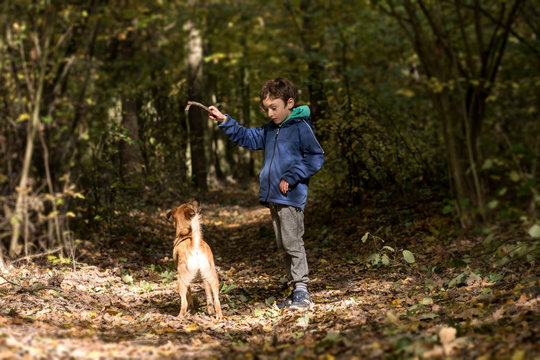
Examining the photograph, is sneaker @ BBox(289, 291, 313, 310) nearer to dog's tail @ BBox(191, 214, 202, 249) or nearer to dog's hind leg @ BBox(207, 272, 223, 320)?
dog's hind leg @ BBox(207, 272, 223, 320)

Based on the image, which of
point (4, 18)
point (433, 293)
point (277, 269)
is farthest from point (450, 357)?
point (4, 18)

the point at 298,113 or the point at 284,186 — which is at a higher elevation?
the point at 298,113

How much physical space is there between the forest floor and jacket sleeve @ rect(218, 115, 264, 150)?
1747 millimetres

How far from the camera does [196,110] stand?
15.3 m

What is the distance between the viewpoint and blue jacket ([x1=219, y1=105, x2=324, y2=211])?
5.15 m

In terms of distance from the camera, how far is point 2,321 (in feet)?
13.3

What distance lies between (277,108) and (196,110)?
409 inches

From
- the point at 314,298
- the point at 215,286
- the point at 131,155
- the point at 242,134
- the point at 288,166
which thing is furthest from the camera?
the point at 131,155

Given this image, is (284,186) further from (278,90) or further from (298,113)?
(278,90)

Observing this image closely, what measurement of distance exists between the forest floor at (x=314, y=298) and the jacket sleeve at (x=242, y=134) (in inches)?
68.8

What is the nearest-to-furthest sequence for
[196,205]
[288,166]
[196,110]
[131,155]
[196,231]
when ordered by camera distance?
1. [196,231]
2. [196,205]
3. [288,166]
4. [131,155]
5. [196,110]

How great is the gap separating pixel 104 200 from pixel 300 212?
15.3ft

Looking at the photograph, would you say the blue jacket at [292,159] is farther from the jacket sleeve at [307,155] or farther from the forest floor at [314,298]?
the forest floor at [314,298]

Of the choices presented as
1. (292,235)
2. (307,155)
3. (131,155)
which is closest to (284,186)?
(307,155)
